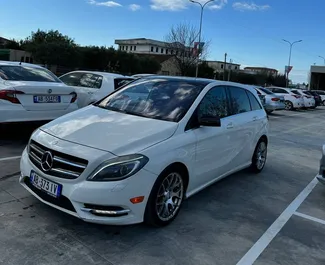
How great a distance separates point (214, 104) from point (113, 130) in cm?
160

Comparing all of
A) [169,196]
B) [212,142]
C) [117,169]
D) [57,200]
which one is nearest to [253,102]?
[212,142]

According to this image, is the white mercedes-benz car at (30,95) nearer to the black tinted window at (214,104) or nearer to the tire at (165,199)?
the black tinted window at (214,104)

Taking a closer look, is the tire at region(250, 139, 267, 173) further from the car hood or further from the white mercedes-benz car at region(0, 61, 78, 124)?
the white mercedes-benz car at region(0, 61, 78, 124)

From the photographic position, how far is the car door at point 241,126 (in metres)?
5.01

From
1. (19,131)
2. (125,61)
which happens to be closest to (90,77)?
(19,131)

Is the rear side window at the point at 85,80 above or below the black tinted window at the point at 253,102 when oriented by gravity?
above

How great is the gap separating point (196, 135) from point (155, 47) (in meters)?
103

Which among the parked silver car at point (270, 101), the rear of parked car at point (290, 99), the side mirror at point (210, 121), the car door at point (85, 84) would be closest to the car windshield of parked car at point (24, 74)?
the car door at point (85, 84)

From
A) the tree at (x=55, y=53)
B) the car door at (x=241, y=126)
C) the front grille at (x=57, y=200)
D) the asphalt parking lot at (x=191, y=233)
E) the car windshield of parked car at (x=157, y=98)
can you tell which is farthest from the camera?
the tree at (x=55, y=53)

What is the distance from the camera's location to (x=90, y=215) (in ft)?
10.4

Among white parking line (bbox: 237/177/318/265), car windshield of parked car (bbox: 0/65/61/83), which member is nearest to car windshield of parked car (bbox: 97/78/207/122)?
white parking line (bbox: 237/177/318/265)

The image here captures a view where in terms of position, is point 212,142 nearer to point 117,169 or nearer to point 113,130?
point 113,130

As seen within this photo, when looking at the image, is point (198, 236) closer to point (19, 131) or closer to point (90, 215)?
point (90, 215)

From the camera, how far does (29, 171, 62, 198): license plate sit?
10.7ft
